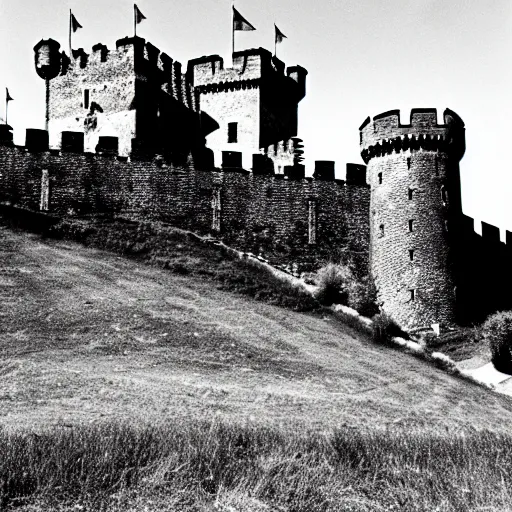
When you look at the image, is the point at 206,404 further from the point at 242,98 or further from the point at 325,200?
the point at 242,98

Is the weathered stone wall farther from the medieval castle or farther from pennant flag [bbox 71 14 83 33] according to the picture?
the medieval castle

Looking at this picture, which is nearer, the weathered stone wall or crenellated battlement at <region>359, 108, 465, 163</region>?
crenellated battlement at <region>359, 108, 465, 163</region>

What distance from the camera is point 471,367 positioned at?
25.7 meters

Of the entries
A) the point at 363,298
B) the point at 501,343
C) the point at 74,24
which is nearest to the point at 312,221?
the point at 363,298

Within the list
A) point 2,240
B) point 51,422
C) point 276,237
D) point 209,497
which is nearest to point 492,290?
point 276,237

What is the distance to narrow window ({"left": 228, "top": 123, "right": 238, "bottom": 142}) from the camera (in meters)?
40.7

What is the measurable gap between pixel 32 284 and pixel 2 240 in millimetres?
5359

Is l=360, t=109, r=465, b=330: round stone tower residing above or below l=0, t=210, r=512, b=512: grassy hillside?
above

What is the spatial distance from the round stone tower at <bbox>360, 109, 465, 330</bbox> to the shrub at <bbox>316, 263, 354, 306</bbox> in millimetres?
2374

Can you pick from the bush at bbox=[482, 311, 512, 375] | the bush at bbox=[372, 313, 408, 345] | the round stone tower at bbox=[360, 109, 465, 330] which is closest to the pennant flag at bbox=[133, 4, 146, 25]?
the round stone tower at bbox=[360, 109, 465, 330]

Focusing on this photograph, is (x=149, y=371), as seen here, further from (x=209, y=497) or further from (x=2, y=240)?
(x=2, y=240)

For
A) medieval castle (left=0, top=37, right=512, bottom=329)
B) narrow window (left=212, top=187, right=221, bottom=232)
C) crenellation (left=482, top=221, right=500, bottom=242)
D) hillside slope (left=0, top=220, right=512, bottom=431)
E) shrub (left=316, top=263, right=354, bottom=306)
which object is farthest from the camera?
crenellation (left=482, top=221, right=500, bottom=242)

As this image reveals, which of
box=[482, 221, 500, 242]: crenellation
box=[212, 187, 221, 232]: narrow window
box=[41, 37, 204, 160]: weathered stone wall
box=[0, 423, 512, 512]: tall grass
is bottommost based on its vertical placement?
box=[0, 423, 512, 512]: tall grass

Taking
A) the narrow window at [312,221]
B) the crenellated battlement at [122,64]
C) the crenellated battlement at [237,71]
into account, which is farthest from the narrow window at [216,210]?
the crenellated battlement at [122,64]
